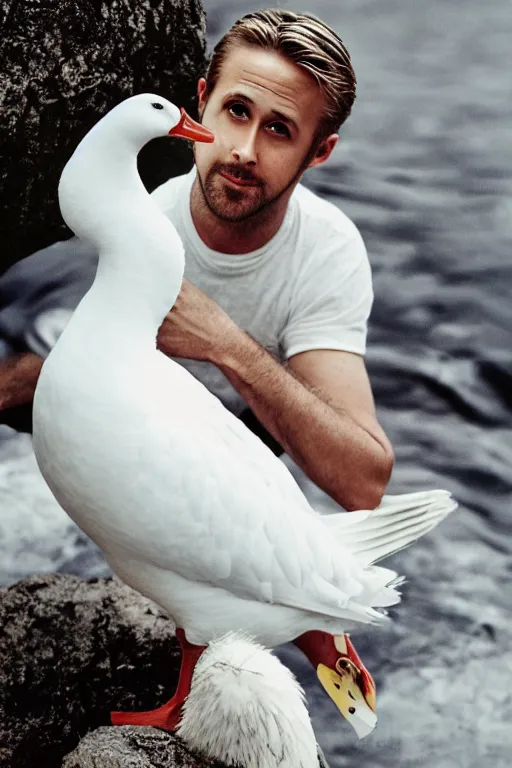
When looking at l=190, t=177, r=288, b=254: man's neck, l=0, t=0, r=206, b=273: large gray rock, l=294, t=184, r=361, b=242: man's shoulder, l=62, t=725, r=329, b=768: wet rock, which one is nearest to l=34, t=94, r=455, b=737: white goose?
l=62, t=725, r=329, b=768: wet rock

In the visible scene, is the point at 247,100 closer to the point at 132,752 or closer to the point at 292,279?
the point at 292,279

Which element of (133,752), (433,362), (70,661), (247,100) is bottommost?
(433,362)

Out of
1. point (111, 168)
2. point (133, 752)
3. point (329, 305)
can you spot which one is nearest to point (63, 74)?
point (329, 305)

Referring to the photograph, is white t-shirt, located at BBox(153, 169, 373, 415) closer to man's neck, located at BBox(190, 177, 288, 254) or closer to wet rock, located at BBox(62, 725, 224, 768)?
man's neck, located at BBox(190, 177, 288, 254)

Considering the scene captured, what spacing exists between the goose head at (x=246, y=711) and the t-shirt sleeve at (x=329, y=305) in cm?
48

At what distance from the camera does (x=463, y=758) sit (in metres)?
1.42

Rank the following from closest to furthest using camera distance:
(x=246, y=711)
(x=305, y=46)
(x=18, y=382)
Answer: (x=246, y=711), (x=305, y=46), (x=18, y=382)

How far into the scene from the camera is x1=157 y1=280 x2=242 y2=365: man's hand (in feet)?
3.69

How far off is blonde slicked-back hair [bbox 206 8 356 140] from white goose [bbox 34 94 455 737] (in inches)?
9.6

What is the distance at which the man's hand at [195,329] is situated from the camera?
1.13 metres

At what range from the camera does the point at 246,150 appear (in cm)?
114

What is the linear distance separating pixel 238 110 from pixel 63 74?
0.41 m

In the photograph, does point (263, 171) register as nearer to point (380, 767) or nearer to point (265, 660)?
point (265, 660)

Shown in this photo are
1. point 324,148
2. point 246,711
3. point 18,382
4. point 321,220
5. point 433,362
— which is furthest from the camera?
point 433,362
